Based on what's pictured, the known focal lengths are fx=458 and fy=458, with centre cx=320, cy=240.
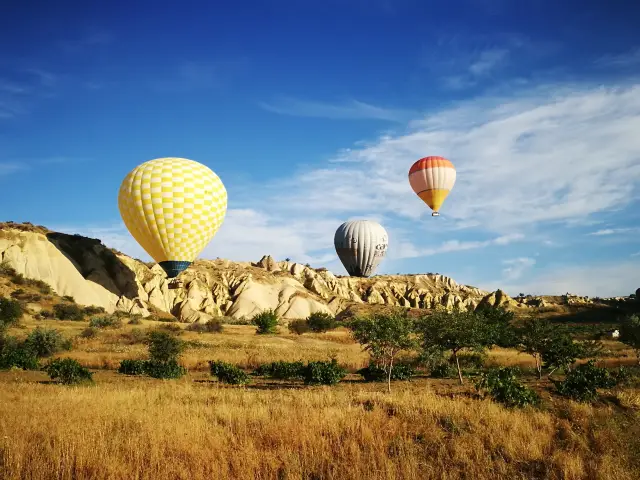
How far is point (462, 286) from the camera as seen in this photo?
6526 inches

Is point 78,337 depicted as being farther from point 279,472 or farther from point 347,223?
point 347,223

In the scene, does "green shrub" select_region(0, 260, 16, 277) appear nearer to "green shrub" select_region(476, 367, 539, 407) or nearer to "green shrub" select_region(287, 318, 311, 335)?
"green shrub" select_region(287, 318, 311, 335)

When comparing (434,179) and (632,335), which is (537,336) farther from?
(434,179)

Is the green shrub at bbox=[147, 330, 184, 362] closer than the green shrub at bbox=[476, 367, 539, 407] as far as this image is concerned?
No

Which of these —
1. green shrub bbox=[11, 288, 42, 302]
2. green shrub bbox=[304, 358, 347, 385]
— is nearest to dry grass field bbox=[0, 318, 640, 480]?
green shrub bbox=[304, 358, 347, 385]

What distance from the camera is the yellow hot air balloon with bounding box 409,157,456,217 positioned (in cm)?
6038

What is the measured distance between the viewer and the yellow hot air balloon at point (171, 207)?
4234 centimetres

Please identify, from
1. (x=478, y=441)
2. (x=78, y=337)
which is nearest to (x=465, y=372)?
(x=478, y=441)

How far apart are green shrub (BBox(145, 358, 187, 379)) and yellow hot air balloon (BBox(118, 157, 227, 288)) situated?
15867 mm

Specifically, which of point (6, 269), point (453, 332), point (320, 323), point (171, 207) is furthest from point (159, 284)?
point (453, 332)

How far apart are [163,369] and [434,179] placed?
142 ft

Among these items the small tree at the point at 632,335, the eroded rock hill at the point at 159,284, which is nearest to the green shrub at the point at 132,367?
the small tree at the point at 632,335

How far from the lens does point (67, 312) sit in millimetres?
59750

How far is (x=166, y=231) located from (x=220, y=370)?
19.4 meters
